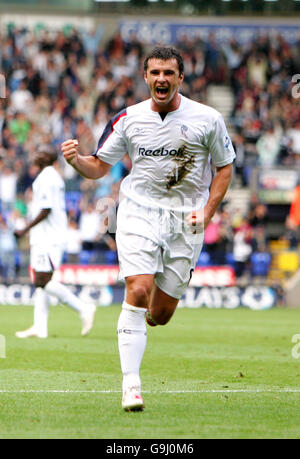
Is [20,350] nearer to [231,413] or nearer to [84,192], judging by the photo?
[231,413]

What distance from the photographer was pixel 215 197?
743 cm

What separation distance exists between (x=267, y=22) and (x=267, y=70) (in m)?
4.23


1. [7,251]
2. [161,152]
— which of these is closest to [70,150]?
[161,152]

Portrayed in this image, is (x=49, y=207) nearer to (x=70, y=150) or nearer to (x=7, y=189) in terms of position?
(x=70, y=150)

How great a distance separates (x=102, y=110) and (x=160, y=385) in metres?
21.2

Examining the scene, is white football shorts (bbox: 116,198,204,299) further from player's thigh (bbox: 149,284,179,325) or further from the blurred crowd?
the blurred crowd

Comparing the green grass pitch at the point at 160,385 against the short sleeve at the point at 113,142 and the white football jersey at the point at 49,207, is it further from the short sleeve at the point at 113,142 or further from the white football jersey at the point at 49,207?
the short sleeve at the point at 113,142

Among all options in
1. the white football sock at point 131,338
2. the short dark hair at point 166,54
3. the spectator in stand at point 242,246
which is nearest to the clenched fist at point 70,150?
the short dark hair at point 166,54

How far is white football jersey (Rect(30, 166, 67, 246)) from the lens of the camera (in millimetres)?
12898

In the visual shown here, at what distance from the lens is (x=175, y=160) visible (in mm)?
7492

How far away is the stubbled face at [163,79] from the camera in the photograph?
7.25 meters

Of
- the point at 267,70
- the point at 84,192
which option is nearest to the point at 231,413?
the point at 84,192
